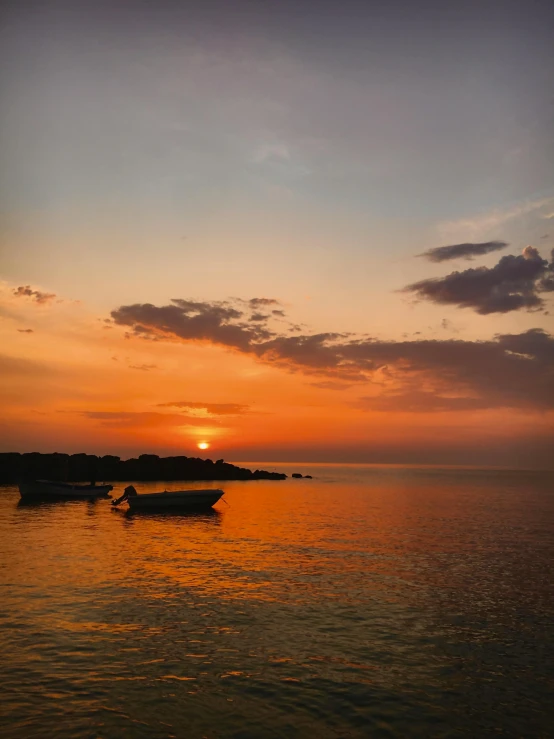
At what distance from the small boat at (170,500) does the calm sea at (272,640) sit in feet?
83.7

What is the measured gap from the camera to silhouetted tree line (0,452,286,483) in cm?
12481

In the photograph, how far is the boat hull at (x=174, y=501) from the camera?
68.6 metres

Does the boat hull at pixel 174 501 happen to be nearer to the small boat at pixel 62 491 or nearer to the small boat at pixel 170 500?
the small boat at pixel 170 500

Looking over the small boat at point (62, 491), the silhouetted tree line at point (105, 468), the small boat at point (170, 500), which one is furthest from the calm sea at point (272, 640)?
the silhouetted tree line at point (105, 468)

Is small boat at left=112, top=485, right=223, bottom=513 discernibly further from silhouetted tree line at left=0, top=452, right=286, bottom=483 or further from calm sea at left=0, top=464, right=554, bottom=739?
silhouetted tree line at left=0, top=452, right=286, bottom=483

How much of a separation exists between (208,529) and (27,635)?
3537 cm

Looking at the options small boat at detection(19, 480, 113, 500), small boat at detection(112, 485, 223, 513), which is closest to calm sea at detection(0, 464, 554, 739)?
→ small boat at detection(112, 485, 223, 513)

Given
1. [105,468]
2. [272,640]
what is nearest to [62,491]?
[105,468]

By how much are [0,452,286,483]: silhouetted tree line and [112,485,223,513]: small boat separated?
5195cm

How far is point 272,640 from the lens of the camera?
1988 cm

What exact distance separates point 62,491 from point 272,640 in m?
76.7

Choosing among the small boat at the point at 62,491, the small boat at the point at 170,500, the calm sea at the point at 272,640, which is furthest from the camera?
the small boat at the point at 62,491

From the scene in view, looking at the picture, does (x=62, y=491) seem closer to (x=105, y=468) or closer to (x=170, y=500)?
(x=170, y=500)

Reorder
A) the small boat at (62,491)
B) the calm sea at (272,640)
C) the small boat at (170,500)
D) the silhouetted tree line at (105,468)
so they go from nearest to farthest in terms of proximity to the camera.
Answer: the calm sea at (272,640) < the small boat at (170,500) < the small boat at (62,491) < the silhouetted tree line at (105,468)
